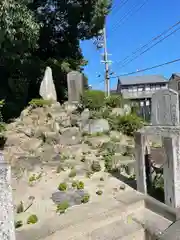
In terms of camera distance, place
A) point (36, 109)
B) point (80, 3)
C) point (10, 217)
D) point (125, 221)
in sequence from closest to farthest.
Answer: point (10, 217) < point (125, 221) < point (36, 109) < point (80, 3)

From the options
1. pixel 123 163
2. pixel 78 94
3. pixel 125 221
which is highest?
pixel 78 94

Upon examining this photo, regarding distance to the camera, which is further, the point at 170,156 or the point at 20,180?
the point at 20,180

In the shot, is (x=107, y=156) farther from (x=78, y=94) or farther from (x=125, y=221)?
(x=78, y=94)

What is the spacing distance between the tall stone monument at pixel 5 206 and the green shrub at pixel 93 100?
6024 millimetres

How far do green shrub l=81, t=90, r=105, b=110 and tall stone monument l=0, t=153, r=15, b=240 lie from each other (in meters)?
6.02

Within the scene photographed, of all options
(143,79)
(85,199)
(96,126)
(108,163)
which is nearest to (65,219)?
(85,199)

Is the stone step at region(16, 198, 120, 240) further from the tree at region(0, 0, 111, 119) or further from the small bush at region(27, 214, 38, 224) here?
the tree at region(0, 0, 111, 119)

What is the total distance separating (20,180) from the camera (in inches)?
170

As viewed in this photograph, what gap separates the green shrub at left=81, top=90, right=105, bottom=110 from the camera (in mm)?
7762

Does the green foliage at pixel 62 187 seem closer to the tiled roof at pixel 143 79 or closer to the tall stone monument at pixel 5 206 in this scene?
the tall stone monument at pixel 5 206

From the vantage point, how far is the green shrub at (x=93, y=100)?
7762 millimetres

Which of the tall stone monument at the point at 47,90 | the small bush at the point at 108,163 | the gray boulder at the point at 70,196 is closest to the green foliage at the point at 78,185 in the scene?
the gray boulder at the point at 70,196

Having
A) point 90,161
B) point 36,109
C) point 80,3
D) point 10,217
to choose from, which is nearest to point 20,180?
point 90,161

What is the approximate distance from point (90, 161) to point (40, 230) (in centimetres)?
245
